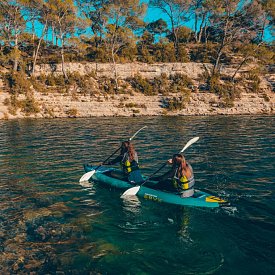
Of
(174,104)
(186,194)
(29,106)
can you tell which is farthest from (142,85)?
(186,194)

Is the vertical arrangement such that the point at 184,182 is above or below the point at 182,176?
below

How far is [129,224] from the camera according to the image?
24.7ft

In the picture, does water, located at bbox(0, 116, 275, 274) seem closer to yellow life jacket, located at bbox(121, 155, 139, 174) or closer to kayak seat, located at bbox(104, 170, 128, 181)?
kayak seat, located at bbox(104, 170, 128, 181)

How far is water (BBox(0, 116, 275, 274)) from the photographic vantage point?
5805 millimetres

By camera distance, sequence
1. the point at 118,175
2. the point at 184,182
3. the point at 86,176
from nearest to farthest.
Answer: the point at 184,182, the point at 118,175, the point at 86,176

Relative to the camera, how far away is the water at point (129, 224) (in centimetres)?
580

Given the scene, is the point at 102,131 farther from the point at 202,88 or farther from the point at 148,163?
the point at 202,88

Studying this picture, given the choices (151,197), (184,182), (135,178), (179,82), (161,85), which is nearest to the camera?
(184,182)

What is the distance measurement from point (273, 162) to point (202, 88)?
31.1 metres

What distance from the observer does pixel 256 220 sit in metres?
7.58

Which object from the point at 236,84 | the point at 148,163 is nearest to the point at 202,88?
the point at 236,84

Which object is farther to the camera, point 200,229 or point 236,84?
point 236,84

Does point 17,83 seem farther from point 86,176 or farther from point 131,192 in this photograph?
point 131,192

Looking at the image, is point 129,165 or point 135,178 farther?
point 129,165
